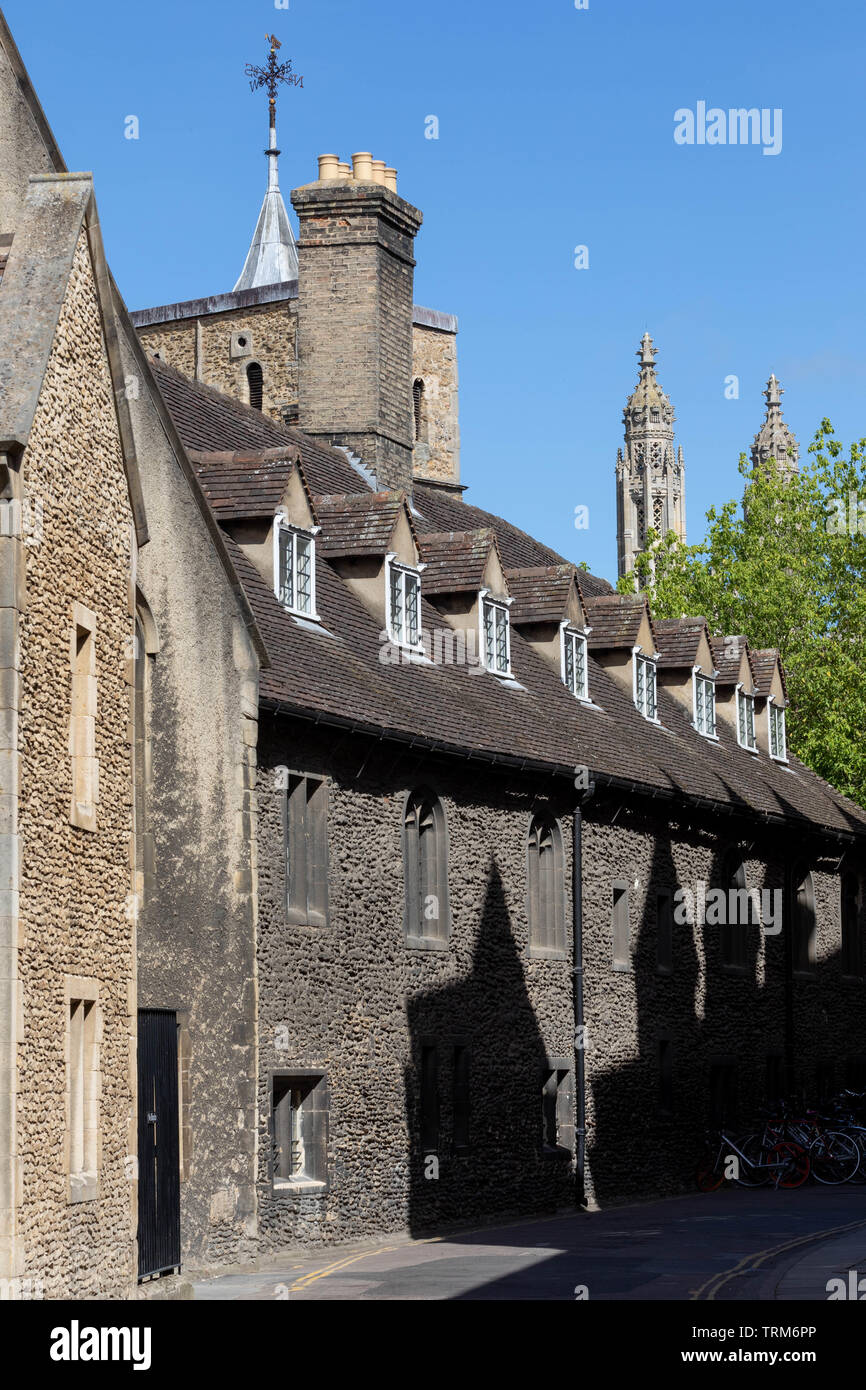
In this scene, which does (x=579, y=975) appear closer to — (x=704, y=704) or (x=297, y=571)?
(x=297, y=571)

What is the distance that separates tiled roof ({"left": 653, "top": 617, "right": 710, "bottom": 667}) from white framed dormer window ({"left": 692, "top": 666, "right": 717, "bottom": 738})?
341mm

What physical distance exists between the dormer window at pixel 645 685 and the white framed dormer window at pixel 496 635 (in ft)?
17.9

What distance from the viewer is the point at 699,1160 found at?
3180 cm

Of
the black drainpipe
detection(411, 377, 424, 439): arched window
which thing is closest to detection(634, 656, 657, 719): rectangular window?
the black drainpipe

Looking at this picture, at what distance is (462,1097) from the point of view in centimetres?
2498

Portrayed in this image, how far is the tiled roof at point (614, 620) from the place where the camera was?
34.1 meters

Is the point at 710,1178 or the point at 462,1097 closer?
the point at 462,1097

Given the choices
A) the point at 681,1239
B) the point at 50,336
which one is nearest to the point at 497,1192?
the point at 681,1239

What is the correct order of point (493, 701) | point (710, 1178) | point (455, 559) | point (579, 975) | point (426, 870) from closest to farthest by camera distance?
point (426, 870) → point (493, 701) → point (579, 975) → point (455, 559) → point (710, 1178)

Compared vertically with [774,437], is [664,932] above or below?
below

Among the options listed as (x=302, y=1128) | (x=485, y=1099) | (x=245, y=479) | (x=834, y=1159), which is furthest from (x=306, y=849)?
(x=834, y=1159)

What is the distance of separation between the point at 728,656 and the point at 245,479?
17.6 m

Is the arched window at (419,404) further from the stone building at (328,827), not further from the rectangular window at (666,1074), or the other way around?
the rectangular window at (666,1074)

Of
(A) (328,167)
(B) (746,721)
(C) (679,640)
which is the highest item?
(A) (328,167)
